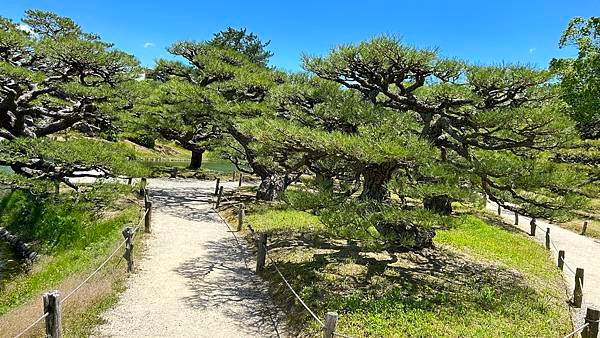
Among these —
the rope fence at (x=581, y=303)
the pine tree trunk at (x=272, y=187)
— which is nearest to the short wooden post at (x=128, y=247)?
the rope fence at (x=581, y=303)

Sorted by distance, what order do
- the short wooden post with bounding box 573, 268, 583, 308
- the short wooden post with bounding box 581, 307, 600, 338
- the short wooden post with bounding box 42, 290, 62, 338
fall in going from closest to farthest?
the short wooden post with bounding box 42, 290, 62, 338 → the short wooden post with bounding box 581, 307, 600, 338 → the short wooden post with bounding box 573, 268, 583, 308

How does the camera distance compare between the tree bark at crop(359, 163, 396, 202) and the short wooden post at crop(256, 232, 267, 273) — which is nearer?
the tree bark at crop(359, 163, 396, 202)

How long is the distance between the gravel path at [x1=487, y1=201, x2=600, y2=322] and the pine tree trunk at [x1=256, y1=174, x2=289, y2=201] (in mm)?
10728

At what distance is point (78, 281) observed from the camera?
9.34 meters

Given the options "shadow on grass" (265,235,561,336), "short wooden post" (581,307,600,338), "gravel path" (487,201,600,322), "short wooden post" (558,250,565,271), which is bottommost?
"gravel path" (487,201,600,322)

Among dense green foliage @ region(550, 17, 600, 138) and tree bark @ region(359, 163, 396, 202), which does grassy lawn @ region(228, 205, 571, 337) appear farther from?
dense green foliage @ region(550, 17, 600, 138)

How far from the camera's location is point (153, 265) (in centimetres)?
1041

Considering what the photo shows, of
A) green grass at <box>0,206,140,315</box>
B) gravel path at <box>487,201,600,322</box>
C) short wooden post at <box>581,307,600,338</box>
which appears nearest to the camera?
short wooden post at <box>581,307,600,338</box>

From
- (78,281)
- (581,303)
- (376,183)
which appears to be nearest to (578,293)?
(581,303)

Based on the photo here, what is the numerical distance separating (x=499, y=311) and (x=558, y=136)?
12.0ft

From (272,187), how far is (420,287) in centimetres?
1075

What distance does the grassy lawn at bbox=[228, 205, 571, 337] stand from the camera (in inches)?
288

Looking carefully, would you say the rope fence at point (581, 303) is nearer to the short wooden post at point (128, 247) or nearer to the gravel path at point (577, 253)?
the gravel path at point (577, 253)

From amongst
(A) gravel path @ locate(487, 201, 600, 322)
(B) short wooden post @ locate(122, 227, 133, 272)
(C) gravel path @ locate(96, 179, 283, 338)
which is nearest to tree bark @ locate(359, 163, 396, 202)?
(C) gravel path @ locate(96, 179, 283, 338)
